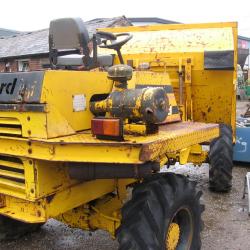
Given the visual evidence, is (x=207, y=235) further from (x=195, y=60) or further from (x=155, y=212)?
(x=195, y=60)

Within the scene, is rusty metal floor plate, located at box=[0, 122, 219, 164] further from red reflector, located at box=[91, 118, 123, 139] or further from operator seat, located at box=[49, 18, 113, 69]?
operator seat, located at box=[49, 18, 113, 69]

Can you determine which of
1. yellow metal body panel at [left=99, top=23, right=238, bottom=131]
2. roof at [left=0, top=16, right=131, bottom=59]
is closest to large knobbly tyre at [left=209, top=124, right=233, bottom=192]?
yellow metal body panel at [left=99, top=23, right=238, bottom=131]

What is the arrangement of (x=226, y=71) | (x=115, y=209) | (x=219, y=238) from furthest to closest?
(x=226, y=71)
(x=219, y=238)
(x=115, y=209)

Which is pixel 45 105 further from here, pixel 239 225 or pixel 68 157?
pixel 239 225

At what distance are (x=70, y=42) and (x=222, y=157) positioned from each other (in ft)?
10.0

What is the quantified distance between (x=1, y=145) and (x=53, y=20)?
4.22 feet

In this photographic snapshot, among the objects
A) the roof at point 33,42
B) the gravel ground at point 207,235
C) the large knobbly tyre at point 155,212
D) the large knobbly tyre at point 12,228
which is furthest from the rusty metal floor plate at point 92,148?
the roof at point 33,42

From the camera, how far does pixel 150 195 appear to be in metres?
2.89

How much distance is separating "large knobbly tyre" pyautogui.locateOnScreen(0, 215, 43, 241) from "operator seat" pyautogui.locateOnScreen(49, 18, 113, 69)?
5.17 feet

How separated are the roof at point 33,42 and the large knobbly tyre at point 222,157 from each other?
10.5 m

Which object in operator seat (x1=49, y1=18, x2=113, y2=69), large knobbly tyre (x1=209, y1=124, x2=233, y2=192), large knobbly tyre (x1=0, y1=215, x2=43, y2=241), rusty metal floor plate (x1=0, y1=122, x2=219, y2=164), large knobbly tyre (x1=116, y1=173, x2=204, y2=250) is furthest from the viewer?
large knobbly tyre (x1=209, y1=124, x2=233, y2=192)

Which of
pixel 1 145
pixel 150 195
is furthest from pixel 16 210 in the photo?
pixel 150 195

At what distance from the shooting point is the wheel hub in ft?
10.3

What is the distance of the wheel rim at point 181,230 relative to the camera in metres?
3.20
